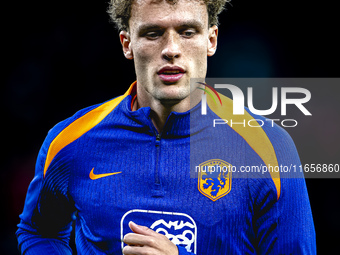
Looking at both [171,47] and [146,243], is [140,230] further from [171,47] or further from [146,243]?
[171,47]

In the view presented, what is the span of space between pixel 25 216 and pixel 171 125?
1.00 meters

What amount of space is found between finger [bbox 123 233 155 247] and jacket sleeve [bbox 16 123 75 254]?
0.52 m

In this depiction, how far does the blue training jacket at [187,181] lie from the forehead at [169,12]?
40 centimetres

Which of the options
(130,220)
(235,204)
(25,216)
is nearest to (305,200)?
(235,204)

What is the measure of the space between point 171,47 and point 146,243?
852 mm

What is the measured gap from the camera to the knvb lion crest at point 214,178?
1947mm

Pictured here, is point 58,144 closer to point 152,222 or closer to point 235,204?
point 152,222

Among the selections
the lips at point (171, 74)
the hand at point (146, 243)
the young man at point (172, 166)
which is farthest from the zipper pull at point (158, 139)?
the hand at point (146, 243)

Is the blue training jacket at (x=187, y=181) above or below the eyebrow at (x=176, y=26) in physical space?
below

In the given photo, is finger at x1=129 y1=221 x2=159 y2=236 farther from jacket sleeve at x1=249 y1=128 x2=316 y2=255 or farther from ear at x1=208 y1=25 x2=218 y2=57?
ear at x1=208 y1=25 x2=218 y2=57

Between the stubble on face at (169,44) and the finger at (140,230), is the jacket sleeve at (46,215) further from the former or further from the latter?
the stubble on face at (169,44)

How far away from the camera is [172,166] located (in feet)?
6.50

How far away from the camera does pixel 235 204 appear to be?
192 cm

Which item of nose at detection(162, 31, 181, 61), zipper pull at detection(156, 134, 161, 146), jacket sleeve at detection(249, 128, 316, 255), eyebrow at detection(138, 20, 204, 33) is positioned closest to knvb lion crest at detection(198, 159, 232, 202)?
jacket sleeve at detection(249, 128, 316, 255)
